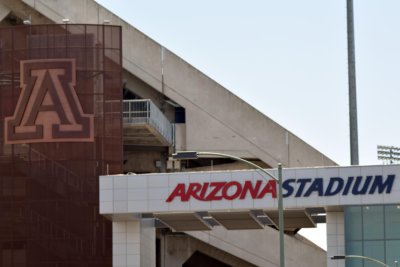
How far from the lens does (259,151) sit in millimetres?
90625

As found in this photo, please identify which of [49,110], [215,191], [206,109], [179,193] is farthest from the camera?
[206,109]

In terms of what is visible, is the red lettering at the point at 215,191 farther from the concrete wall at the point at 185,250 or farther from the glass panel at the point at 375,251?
the concrete wall at the point at 185,250

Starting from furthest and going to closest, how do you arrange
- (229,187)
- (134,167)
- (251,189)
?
(134,167), (229,187), (251,189)

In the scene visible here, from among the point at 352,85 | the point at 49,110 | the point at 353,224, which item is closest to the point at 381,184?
the point at 353,224

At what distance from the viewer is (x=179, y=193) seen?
69.8 metres

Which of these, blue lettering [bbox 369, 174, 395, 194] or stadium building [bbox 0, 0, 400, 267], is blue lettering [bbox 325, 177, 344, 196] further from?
blue lettering [bbox 369, 174, 395, 194]

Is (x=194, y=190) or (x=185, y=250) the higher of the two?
(x=194, y=190)

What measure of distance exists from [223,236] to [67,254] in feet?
50.9

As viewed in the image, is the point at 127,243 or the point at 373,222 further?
the point at 127,243

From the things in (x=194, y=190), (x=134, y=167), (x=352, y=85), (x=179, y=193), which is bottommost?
(x=179, y=193)

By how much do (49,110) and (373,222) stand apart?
17766 mm

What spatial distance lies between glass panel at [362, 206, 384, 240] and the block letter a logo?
15512 mm

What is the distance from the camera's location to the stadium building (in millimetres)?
68625

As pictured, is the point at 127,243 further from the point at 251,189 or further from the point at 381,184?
the point at 381,184
